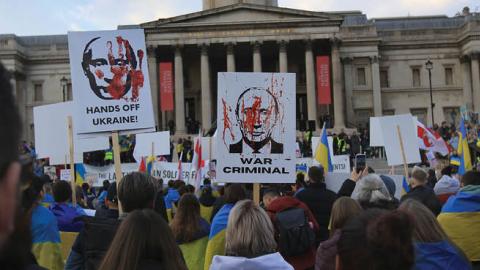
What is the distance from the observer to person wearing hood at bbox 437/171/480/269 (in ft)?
17.6

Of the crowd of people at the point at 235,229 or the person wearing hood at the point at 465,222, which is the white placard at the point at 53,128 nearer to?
the crowd of people at the point at 235,229

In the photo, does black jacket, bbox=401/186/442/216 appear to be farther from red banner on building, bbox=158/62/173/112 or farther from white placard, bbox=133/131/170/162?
red banner on building, bbox=158/62/173/112

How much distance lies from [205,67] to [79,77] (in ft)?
133

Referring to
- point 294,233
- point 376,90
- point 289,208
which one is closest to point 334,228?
point 294,233

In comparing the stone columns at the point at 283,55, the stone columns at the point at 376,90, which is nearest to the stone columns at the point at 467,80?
the stone columns at the point at 376,90

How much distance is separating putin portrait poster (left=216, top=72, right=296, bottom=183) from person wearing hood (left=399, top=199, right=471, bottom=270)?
11.8 feet

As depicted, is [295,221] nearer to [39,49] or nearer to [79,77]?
[79,77]

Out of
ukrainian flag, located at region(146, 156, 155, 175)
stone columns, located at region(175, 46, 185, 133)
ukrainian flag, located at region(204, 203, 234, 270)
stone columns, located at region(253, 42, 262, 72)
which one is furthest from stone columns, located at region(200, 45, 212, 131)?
ukrainian flag, located at region(204, 203, 234, 270)

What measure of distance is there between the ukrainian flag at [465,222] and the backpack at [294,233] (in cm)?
133

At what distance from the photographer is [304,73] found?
5175cm

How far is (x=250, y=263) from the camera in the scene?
401cm

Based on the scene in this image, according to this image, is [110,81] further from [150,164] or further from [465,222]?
[150,164]

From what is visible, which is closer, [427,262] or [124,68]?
[427,262]

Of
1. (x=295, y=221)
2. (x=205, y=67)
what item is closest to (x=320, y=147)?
(x=295, y=221)
